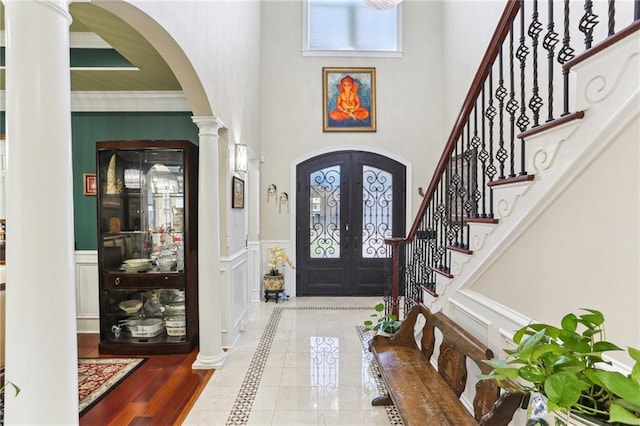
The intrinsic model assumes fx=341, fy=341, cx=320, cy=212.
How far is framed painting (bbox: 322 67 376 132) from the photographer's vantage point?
6.11 meters

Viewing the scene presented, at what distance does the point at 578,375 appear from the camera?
2.66 ft

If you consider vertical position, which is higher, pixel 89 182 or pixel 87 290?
pixel 89 182

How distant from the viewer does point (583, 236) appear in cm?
127

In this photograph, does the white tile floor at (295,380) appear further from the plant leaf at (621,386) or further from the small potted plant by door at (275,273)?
the plant leaf at (621,386)

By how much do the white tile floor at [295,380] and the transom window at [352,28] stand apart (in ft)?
15.5

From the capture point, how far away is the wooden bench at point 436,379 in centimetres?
162

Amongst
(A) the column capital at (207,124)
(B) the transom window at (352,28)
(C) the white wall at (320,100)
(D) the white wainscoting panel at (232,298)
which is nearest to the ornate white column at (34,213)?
(A) the column capital at (207,124)

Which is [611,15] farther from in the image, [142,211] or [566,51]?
[142,211]

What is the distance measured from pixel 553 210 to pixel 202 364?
3071 millimetres

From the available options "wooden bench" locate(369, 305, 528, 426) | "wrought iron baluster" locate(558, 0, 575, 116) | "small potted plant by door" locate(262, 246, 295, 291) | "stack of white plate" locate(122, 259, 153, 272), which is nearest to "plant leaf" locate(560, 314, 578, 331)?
"wooden bench" locate(369, 305, 528, 426)

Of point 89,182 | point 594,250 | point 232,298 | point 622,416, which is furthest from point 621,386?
point 89,182

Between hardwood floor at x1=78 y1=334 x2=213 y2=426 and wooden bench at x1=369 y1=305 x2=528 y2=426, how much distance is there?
4.92 ft

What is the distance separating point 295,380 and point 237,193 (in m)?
2.08

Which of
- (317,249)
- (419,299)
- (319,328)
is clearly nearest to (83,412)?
(319,328)
